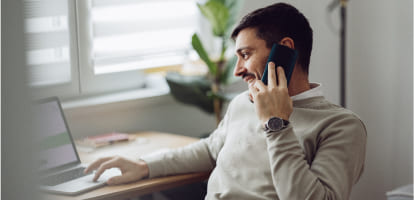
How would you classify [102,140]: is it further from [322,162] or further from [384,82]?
[384,82]

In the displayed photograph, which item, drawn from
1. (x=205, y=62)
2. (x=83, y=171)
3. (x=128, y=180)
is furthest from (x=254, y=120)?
(x=205, y=62)

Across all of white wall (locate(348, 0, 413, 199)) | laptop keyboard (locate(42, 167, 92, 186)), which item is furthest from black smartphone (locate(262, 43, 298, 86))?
white wall (locate(348, 0, 413, 199))

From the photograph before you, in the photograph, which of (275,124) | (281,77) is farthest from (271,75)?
(275,124)

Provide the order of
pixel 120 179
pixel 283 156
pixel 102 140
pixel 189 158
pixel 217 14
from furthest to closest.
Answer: pixel 217 14
pixel 102 140
pixel 189 158
pixel 120 179
pixel 283 156

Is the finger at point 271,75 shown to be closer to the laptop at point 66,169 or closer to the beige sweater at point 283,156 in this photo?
the beige sweater at point 283,156

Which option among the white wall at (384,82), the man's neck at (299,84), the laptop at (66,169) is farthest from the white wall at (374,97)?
the man's neck at (299,84)

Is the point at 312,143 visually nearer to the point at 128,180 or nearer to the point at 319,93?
the point at 319,93

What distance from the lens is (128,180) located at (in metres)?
1.29

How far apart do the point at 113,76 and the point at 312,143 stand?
3.84 feet

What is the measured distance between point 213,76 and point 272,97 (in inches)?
37.5

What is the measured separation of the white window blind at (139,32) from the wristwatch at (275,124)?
3.38 ft

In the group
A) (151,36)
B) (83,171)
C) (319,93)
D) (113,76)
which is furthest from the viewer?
(151,36)

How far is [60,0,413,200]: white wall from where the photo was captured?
6.59 feet

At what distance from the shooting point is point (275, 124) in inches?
39.6
